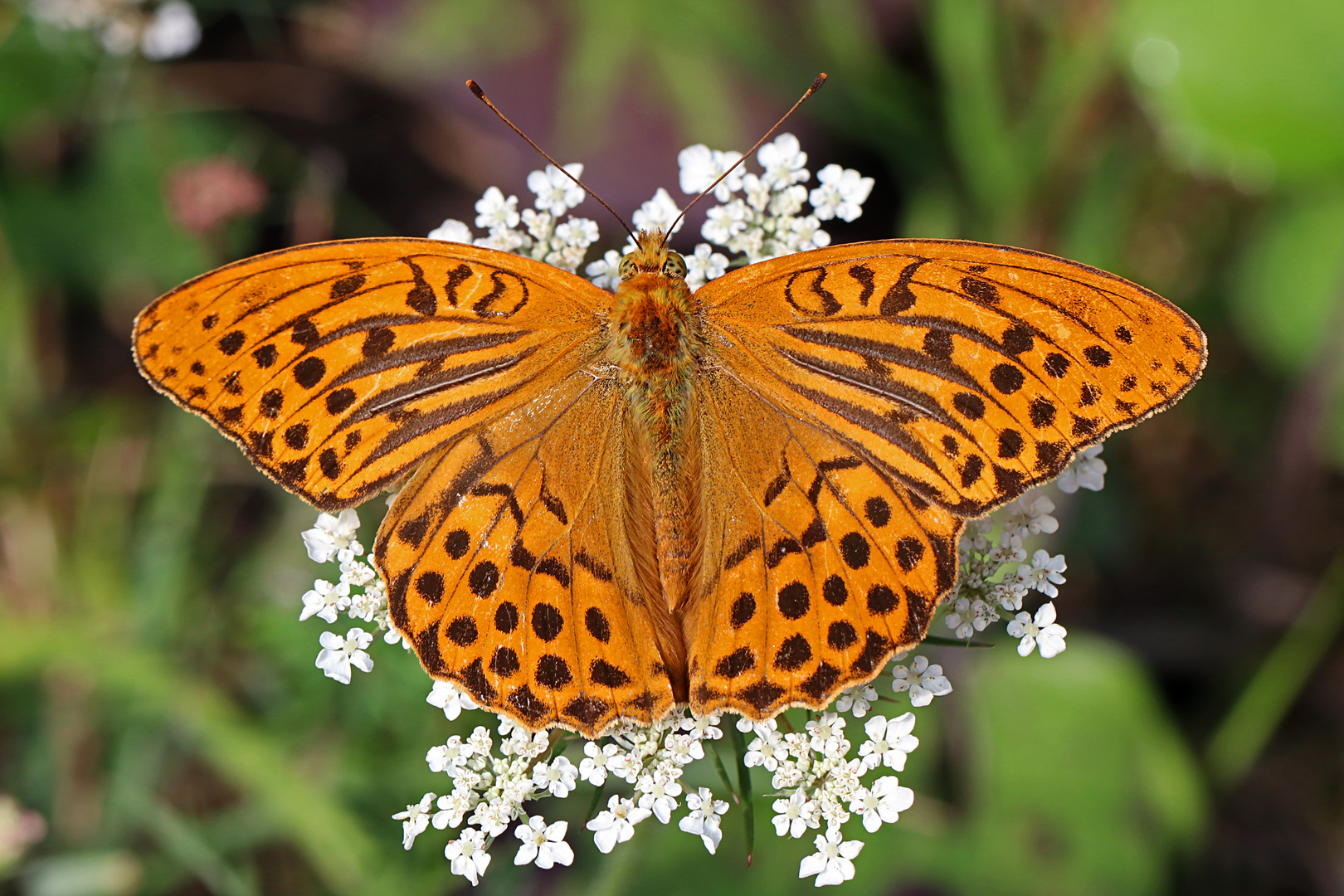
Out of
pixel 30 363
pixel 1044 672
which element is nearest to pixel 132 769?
pixel 30 363

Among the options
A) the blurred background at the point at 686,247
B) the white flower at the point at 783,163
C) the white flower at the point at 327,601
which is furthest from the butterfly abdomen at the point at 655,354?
the blurred background at the point at 686,247

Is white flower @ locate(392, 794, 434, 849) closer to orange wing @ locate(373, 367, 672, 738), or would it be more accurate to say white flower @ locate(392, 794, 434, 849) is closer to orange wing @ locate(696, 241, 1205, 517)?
orange wing @ locate(373, 367, 672, 738)

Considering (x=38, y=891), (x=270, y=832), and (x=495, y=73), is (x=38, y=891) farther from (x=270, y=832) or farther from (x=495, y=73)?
(x=495, y=73)

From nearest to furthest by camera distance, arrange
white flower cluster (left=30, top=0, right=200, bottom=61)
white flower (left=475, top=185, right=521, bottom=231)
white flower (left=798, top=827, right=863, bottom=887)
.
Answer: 1. white flower (left=798, top=827, right=863, bottom=887)
2. white flower (left=475, top=185, right=521, bottom=231)
3. white flower cluster (left=30, top=0, right=200, bottom=61)

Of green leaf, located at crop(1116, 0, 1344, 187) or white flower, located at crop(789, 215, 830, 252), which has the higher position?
green leaf, located at crop(1116, 0, 1344, 187)

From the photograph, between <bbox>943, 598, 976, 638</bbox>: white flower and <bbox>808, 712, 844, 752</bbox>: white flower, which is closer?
<bbox>808, 712, 844, 752</bbox>: white flower

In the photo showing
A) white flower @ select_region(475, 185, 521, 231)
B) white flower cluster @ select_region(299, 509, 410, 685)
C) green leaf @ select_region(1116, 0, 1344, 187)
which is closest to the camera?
white flower cluster @ select_region(299, 509, 410, 685)

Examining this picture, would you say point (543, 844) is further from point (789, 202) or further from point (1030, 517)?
point (789, 202)

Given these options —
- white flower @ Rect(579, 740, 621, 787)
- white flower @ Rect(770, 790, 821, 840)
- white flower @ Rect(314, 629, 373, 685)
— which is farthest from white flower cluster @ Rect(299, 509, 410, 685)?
white flower @ Rect(770, 790, 821, 840)

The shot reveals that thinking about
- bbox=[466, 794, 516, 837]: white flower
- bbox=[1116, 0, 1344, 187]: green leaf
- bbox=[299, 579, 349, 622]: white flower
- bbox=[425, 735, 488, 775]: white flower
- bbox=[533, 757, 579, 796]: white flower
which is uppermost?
bbox=[1116, 0, 1344, 187]: green leaf
